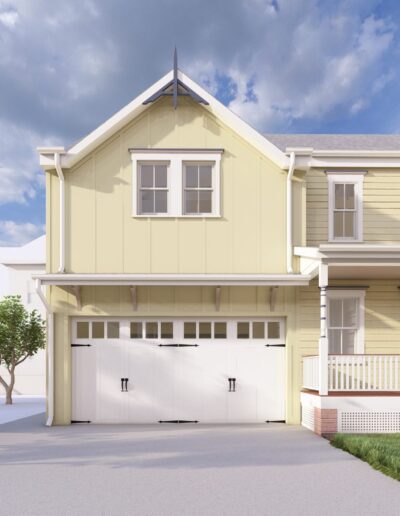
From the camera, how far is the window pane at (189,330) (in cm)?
1359

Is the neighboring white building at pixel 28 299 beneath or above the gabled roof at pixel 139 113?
beneath

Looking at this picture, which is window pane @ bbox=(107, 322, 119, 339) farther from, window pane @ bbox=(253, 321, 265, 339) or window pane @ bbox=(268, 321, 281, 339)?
window pane @ bbox=(268, 321, 281, 339)

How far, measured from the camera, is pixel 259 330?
13625 mm

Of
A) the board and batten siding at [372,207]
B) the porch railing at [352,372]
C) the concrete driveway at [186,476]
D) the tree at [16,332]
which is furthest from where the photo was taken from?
the tree at [16,332]

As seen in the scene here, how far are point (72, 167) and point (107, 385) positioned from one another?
5648 mm

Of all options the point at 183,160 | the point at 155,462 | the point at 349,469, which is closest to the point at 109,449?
the point at 155,462

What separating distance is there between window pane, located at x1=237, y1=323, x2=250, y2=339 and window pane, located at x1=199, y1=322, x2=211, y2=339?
2.55 feet

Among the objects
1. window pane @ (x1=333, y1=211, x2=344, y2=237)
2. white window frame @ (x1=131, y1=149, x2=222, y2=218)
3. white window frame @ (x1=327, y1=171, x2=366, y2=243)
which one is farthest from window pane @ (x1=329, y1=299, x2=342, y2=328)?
white window frame @ (x1=131, y1=149, x2=222, y2=218)

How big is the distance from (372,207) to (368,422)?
18.8 ft

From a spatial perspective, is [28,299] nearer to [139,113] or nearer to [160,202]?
[160,202]

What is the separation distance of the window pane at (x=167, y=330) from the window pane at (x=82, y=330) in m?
1.96

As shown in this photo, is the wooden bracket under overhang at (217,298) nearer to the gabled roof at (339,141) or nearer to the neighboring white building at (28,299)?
the gabled roof at (339,141)

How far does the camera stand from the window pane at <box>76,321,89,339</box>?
13.5 meters

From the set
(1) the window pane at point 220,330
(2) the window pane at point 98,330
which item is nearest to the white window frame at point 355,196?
(1) the window pane at point 220,330
